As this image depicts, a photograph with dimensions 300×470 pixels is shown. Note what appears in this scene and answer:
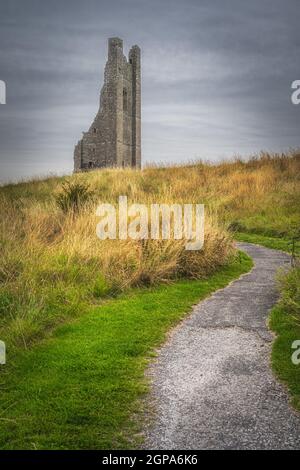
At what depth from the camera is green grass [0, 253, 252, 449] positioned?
3.15 metres

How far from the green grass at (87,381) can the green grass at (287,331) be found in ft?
3.88

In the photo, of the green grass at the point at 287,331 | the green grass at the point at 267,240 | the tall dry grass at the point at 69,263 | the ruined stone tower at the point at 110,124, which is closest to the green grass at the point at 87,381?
the tall dry grass at the point at 69,263

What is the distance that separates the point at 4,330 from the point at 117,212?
4.17 meters

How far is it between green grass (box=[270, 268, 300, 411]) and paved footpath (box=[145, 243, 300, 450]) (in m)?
0.09

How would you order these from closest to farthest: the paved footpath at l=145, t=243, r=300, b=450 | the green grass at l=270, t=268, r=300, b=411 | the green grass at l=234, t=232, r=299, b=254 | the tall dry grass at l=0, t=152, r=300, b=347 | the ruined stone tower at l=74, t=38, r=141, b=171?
the paved footpath at l=145, t=243, r=300, b=450 → the green grass at l=270, t=268, r=300, b=411 → the tall dry grass at l=0, t=152, r=300, b=347 → the green grass at l=234, t=232, r=299, b=254 → the ruined stone tower at l=74, t=38, r=141, b=171

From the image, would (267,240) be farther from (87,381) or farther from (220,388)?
(87,381)

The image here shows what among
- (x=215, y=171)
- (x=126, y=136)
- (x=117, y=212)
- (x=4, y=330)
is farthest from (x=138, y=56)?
(x=4, y=330)

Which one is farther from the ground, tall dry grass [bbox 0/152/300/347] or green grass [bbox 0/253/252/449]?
tall dry grass [bbox 0/152/300/347]

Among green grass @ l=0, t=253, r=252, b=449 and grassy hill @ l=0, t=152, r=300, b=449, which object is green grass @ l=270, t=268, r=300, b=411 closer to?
grassy hill @ l=0, t=152, r=300, b=449

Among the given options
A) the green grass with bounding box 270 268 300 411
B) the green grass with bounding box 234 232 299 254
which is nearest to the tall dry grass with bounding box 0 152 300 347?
the green grass with bounding box 234 232 299 254

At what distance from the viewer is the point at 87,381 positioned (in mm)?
3938

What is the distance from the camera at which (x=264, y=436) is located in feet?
10.2

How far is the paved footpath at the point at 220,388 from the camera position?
3.10 meters
